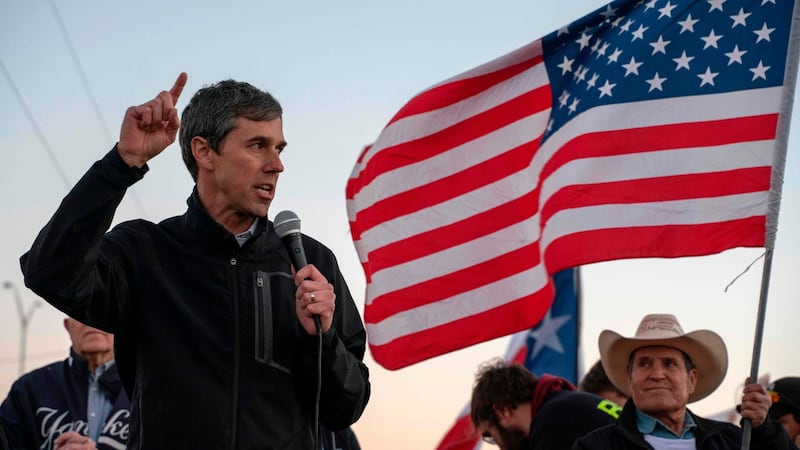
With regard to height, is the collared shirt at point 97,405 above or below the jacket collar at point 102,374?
below

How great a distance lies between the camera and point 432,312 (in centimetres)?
795

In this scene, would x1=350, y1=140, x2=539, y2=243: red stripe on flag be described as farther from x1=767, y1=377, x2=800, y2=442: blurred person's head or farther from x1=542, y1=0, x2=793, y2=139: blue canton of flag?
x1=767, y1=377, x2=800, y2=442: blurred person's head

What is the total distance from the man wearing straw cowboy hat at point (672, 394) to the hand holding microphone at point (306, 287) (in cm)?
283

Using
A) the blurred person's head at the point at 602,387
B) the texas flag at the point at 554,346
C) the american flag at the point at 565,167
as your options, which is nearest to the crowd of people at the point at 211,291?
the american flag at the point at 565,167

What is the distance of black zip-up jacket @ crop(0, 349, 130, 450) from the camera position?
717 cm

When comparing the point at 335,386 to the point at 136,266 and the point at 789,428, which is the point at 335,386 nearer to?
the point at 136,266

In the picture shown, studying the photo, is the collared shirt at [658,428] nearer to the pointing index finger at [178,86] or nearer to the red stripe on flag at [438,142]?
the red stripe on flag at [438,142]

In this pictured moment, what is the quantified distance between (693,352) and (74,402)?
3.49 metres

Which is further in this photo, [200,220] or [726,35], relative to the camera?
[726,35]

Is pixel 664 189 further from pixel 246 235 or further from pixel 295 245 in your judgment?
pixel 295 245

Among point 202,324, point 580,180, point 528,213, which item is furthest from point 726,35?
point 202,324

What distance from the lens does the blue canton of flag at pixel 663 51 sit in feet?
22.5

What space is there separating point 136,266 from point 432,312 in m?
3.77

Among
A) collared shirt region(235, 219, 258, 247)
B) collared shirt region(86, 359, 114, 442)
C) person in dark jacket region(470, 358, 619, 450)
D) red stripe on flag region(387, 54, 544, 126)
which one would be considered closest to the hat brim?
person in dark jacket region(470, 358, 619, 450)
